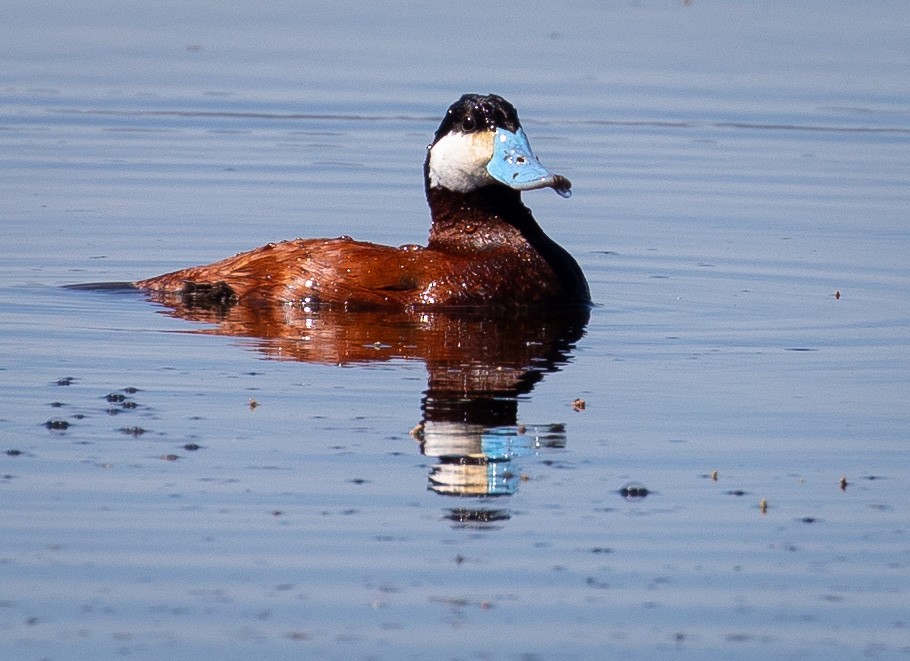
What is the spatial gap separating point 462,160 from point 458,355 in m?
1.77

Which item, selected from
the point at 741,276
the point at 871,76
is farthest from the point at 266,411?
the point at 871,76

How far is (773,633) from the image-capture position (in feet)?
17.0

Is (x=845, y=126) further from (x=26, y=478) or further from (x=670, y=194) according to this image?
(x=26, y=478)

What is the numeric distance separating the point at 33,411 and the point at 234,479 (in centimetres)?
126

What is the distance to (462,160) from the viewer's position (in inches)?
396

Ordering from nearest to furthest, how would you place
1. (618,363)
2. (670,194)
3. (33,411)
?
(33,411)
(618,363)
(670,194)

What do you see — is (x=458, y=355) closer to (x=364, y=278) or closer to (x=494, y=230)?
(x=364, y=278)

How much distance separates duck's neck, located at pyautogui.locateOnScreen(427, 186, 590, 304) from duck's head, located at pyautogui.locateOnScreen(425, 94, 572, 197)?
0.06 m

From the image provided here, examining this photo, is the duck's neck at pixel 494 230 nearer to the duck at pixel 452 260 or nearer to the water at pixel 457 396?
the duck at pixel 452 260

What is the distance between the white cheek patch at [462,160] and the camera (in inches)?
395

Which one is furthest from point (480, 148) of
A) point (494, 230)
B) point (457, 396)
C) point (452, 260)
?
point (457, 396)

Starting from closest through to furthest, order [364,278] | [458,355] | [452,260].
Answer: [458,355]
[364,278]
[452,260]

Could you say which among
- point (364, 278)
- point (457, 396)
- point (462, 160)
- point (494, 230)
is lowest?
point (457, 396)

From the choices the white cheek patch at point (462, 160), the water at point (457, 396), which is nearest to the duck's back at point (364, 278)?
the water at point (457, 396)
